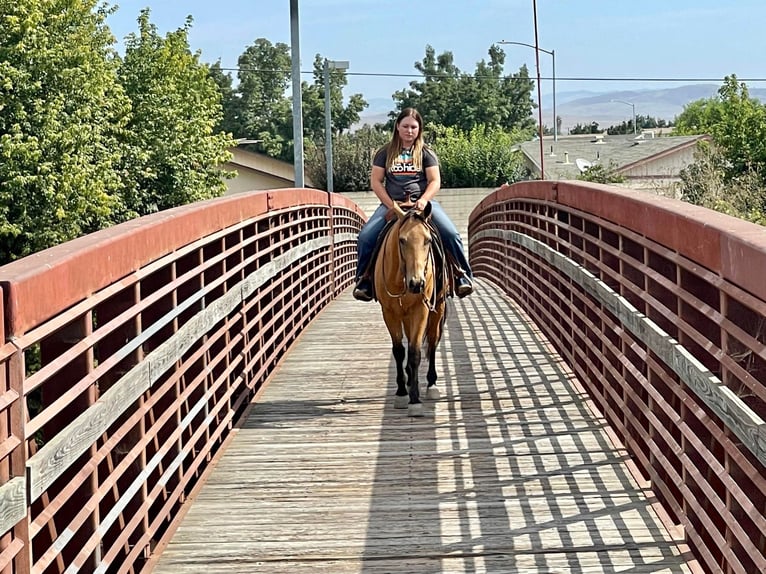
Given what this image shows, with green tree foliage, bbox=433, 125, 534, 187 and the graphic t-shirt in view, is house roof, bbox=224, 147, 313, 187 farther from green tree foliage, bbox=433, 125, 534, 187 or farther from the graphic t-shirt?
the graphic t-shirt

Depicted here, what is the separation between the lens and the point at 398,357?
8930mm

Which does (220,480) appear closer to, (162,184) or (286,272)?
(286,272)

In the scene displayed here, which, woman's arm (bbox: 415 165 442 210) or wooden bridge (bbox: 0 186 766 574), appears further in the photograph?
woman's arm (bbox: 415 165 442 210)

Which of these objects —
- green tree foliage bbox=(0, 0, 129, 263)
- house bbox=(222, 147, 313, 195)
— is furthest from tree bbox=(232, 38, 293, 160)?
green tree foliage bbox=(0, 0, 129, 263)

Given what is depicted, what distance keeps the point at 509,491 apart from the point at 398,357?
262 centimetres

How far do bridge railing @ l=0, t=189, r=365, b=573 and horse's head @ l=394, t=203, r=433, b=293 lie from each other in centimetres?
114

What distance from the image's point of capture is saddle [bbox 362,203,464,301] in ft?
28.5

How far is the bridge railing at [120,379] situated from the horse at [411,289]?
101cm

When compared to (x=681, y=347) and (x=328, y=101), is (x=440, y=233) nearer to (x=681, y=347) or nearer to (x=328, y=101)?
(x=681, y=347)

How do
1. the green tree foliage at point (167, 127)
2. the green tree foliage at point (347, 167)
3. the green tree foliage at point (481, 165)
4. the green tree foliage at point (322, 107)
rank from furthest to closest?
the green tree foliage at point (322, 107) < the green tree foliage at point (481, 165) < the green tree foliage at point (347, 167) < the green tree foliage at point (167, 127)

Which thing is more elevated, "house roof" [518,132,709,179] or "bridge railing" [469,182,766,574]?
"house roof" [518,132,709,179]

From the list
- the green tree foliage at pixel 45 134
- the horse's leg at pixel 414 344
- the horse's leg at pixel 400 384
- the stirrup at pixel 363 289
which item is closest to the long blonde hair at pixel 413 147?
the stirrup at pixel 363 289

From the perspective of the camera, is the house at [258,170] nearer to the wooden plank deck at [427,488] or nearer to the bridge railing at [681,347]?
the wooden plank deck at [427,488]

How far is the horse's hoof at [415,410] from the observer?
838 centimetres
